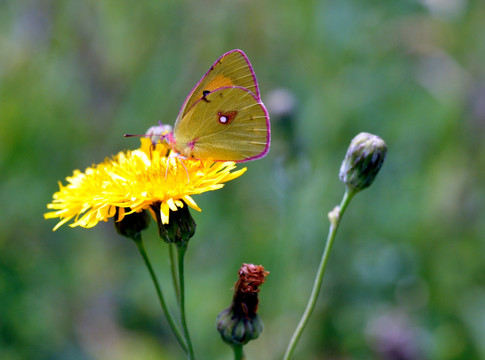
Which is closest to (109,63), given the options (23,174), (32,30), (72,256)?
(32,30)

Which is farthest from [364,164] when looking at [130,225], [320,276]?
[130,225]

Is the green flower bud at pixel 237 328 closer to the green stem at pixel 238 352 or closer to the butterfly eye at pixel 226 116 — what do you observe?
the green stem at pixel 238 352

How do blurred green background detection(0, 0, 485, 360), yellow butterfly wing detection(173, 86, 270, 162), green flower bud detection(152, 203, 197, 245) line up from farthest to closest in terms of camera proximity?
blurred green background detection(0, 0, 485, 360) → yellow butterfly wing detection(173, 86, 270, 162) → green flower bud detection(152, 203, 197, 245)

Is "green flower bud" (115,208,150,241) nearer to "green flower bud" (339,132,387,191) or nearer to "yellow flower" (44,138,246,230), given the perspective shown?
"yellow flower" (44,138,246,230)

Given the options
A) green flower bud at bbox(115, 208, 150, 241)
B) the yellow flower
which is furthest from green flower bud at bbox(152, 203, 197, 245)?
green flower bud at bbox(115, 208, 150, 241)

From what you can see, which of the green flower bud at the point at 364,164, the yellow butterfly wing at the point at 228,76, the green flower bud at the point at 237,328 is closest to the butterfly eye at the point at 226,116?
the yellow butterfly wing at the point at 228,76

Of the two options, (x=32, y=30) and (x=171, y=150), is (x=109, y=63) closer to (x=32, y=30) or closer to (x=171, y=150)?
(x=32, y=30)
